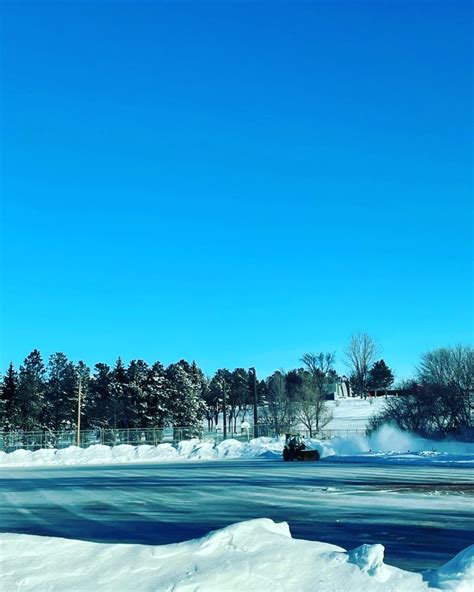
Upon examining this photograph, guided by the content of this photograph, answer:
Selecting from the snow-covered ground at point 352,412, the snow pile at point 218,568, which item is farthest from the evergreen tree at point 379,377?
the snow pile at point 218,568

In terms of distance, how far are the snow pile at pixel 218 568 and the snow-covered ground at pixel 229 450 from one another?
39.6 meters

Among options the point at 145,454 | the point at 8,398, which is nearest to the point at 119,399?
the point at 8,398

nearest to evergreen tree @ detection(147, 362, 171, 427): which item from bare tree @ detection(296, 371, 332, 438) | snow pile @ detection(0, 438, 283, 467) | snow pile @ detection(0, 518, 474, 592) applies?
bare tree @ detection(296, 371, 332, 438)

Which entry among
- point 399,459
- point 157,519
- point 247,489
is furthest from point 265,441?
point 157,519

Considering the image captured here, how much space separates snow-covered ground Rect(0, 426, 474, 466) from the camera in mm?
47825

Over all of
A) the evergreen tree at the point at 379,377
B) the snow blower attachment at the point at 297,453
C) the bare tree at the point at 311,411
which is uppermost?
the evergreen tree at the point at 379,377

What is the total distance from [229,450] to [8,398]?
132ft

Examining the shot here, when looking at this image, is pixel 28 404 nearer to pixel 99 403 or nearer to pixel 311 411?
pixel 99 403

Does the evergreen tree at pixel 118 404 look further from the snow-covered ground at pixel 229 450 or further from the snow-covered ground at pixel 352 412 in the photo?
the snow-covered ground at pixel 352 412

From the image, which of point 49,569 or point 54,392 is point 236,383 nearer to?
point 54,392

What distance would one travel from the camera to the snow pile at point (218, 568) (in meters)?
5.96

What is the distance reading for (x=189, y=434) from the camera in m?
70.5

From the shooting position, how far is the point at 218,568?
6.21 metres

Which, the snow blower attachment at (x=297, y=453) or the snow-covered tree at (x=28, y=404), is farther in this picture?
the snow-covered tree at (x=28, y=404)
